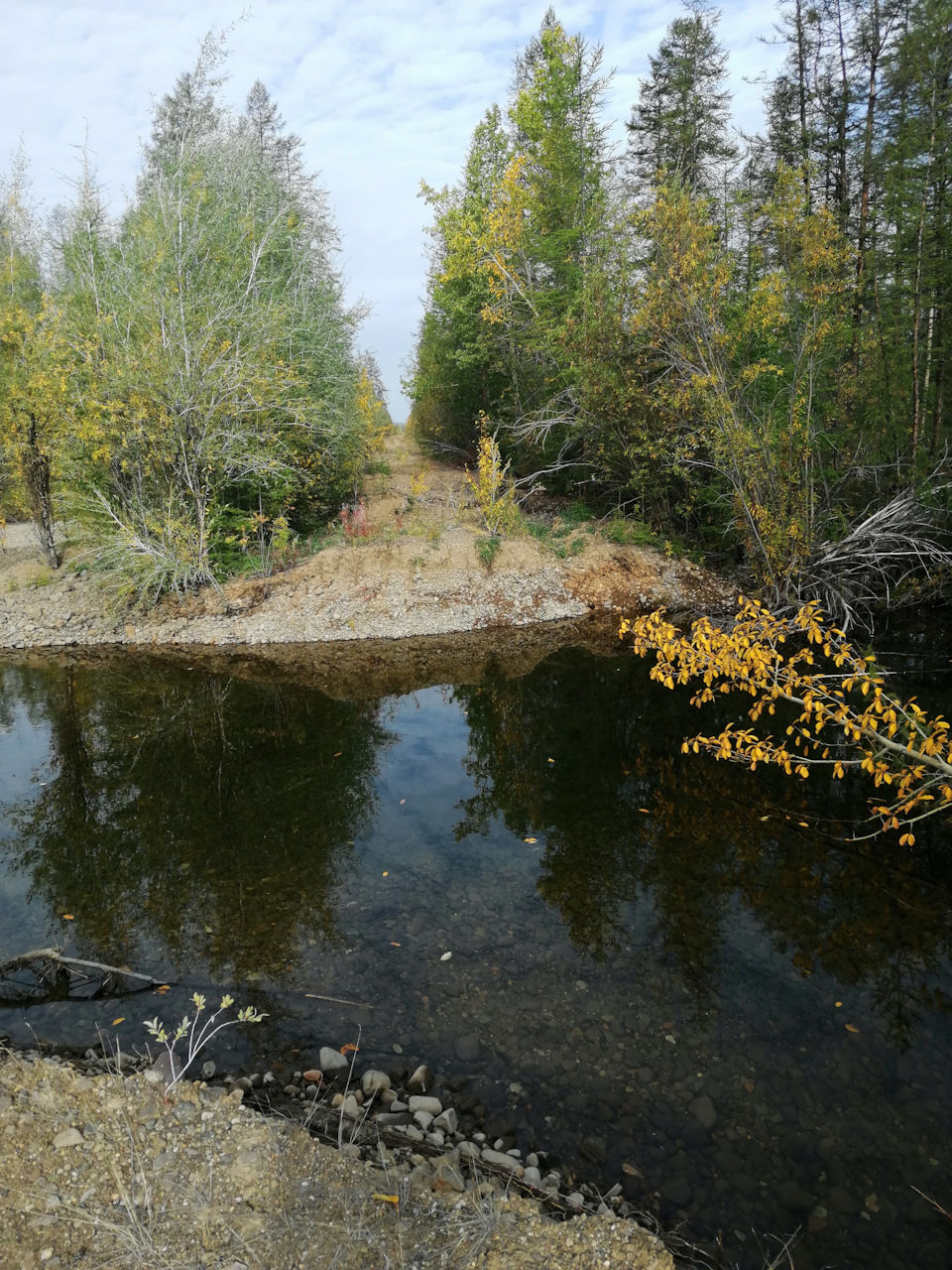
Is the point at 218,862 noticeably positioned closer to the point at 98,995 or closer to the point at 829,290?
the point at 98,995

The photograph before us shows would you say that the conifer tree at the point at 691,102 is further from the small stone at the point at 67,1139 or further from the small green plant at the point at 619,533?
the small stone at the point at 67,1139

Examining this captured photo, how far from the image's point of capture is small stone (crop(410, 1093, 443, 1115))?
373 cm

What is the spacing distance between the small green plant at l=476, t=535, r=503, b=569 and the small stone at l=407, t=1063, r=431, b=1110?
11216 millimetres

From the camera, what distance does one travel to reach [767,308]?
1147cm

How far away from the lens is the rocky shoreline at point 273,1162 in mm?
2826

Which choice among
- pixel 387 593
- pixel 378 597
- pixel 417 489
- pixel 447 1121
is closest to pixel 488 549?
pixel 387 593

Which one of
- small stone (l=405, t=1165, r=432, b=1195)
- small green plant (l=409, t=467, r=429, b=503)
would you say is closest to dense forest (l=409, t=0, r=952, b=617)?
small green plant (l=409, t=467, r=429, b=503)

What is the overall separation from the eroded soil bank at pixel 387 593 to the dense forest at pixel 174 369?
81 cm

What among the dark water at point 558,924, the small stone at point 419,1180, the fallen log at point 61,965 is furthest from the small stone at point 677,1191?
the fallen log at point 61,965

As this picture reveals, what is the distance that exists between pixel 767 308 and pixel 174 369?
32.3 feet

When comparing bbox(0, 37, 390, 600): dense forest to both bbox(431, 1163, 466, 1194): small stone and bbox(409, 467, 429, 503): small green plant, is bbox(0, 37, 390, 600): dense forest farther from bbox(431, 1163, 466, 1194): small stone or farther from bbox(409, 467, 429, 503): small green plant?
bbox(431, 1163, 466, 1194): small stone

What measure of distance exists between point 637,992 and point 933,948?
2.23m

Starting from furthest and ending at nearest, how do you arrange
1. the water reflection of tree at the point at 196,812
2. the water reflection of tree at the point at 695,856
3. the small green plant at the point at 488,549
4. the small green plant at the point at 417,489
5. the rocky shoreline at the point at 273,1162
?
the small green plant at the point at 417,489, the small green plant at the point at 488,549, the water reflection of tree at the point at 196,812, the water reflection of tree at the point at 695,856, the rocky shoreline at the point at 273,1162

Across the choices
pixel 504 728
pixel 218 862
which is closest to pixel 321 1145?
pixel 218 862
